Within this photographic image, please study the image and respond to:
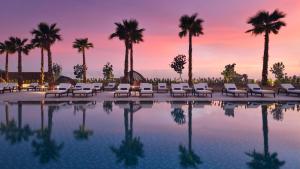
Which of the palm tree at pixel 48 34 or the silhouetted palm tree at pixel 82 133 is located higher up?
the palm tree at pixel 48 34

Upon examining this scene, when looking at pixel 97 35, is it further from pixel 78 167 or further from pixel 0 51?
pixel 78 167

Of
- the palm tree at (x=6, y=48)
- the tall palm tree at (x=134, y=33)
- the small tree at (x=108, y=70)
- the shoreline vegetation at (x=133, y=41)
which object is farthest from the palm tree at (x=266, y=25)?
the palm tree at (x=6, y=48)

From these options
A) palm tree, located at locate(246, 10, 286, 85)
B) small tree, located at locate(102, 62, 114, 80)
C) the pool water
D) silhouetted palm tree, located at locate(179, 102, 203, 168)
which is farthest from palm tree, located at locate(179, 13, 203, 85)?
silhouetted palm tree, located at locate(179, 102, 203, 168)

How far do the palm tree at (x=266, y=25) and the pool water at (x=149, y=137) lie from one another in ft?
41.2

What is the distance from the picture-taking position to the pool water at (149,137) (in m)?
7.52

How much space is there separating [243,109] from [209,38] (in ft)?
64.4

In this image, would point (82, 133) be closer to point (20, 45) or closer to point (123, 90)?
point (123, 90)

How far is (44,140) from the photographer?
31.8 ft

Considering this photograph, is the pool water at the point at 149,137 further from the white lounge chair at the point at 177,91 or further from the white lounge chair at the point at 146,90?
the white lounge chair at the point at 177,91

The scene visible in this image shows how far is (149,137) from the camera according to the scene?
33.3 ft

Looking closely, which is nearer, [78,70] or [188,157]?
[188,157]

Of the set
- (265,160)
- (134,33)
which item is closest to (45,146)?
(265,160)

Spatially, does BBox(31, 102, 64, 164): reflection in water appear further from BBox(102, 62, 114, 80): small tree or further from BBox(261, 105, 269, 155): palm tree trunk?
BBox(102, 62, 114, 80): small tree

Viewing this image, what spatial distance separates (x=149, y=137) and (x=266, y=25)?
22427 millimetres
